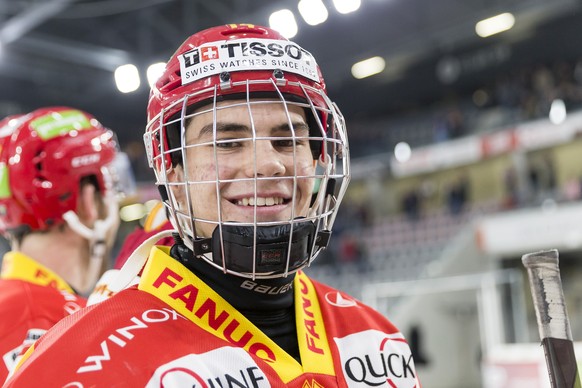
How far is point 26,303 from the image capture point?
163cm

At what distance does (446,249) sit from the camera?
11.2 meters

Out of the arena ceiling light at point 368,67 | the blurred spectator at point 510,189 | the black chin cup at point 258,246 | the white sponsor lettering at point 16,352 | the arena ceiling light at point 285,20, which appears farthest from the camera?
the arena ceiling light at point 368,67

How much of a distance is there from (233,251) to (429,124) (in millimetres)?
13707

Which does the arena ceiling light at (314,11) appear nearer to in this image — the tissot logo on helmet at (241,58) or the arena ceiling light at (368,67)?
the arena ceiling light at (368,67)

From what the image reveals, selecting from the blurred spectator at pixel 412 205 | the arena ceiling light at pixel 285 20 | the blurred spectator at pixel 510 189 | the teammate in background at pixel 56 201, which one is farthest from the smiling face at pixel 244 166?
the blurred spectator at pixel 412 205

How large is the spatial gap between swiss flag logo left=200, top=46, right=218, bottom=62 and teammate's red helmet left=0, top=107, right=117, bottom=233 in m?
0.86

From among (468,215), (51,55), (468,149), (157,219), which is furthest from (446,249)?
(157,219)

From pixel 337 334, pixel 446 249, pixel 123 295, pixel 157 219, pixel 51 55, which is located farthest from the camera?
pixel 51 55

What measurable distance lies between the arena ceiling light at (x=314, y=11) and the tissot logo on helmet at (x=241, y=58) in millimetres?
8677

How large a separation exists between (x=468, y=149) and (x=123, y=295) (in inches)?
441

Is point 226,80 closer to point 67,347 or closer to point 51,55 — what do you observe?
point 67,347

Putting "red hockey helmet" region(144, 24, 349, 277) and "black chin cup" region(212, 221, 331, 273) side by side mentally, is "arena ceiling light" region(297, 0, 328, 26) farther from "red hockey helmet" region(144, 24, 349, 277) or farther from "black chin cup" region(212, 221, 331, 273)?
"black chin cup" region(212, 221, 331, 273)

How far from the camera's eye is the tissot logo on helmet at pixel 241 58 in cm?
120

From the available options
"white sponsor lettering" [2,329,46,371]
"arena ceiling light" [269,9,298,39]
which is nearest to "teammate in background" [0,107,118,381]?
"white sponsor lettering" [2,329,46,371]
